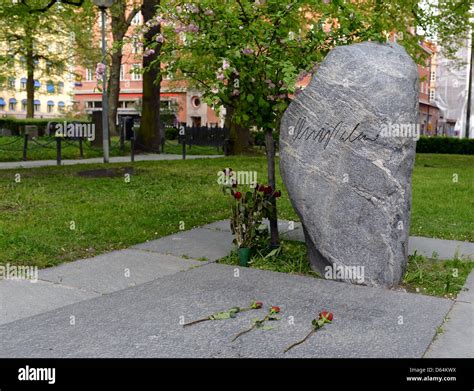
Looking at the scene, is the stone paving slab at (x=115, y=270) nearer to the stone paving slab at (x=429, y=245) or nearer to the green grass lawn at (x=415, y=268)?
the green grass lawn at (x=415, y=268)

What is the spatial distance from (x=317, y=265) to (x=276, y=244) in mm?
811

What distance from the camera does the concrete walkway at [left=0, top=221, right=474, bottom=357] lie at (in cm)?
400

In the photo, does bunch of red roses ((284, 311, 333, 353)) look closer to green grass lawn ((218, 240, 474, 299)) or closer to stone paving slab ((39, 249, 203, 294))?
green grass lawn ((218, 240, 474, 299))

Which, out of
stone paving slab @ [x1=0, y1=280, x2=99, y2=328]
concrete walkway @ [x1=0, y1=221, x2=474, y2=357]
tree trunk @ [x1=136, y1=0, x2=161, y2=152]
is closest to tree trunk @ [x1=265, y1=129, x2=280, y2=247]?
concrete walkway @ [x1=0, y1=221, x2=474, y2=357]

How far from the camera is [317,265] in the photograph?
608 centimetres

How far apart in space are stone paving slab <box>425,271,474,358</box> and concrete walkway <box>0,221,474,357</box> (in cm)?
1

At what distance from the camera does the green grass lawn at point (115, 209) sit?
23.0 feet

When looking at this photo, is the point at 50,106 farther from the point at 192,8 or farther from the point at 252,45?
the point at 252,45

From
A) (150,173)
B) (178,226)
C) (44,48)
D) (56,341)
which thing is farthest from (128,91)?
(56,341)
